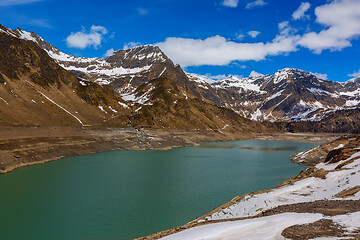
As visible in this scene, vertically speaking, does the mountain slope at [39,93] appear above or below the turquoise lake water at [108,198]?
above

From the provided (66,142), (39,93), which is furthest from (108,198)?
(39,93)

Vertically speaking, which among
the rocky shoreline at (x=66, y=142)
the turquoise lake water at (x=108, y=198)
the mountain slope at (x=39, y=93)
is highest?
the mountain slope at (x=39, y=93)

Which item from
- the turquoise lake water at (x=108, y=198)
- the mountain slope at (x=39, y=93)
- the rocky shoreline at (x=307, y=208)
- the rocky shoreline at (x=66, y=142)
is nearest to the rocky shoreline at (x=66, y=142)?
the rocky shoreline at (x=66, y=142)

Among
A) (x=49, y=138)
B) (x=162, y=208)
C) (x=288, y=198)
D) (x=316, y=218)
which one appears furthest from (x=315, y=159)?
(x=49, y=138)

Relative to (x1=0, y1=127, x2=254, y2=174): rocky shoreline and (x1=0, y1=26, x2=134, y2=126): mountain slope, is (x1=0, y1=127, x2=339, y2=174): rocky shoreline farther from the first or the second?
(x1=0, y1=26, x2=134, y2=126): mountain slope

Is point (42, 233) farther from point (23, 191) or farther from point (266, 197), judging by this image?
point (266, 197)

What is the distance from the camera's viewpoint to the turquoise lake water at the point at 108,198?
99.9 feet

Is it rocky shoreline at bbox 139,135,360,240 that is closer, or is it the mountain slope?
rocky shoreline at bbox 139,135,360,240

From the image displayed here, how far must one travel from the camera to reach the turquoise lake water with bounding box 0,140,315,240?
30.4 meters

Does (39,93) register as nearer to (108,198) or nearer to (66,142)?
(66,142)

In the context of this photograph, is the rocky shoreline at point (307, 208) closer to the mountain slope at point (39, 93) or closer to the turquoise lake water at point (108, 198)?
the turquoise lake water at point (108, 198)

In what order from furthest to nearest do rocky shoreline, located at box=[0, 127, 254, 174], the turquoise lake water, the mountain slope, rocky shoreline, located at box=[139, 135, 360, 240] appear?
the mountain slope → rocky shoreline, located at box=[0, 127, 254, 174] → the turquoise lake water → rocky shoreline, located at box=[139, 135, 360, 240]

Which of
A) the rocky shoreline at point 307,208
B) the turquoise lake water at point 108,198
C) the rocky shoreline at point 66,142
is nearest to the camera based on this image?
the rocky shoreline at point 307,208

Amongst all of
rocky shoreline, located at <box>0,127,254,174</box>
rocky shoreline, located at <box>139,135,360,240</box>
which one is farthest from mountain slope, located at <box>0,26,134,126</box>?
rocky shoreline, located at <box>139,135,360,240</box>
